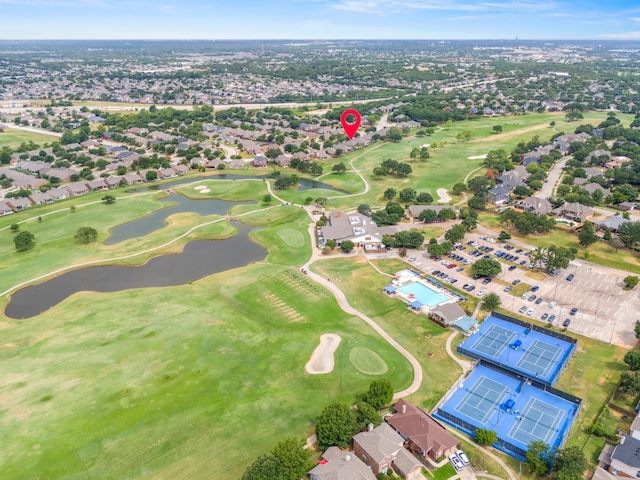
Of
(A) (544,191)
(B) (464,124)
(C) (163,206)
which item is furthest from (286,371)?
(B) (464,124)

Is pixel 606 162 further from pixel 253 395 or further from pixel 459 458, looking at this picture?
pixel 253 395

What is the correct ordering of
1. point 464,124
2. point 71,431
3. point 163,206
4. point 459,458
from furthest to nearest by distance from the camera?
point 464,124, point 163,206, point 71,431, point 459,458

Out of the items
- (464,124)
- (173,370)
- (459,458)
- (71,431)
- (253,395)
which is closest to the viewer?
(459,458)

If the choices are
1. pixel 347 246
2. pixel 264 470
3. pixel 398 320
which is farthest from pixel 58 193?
pixel 264 470

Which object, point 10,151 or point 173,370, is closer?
point 173,370

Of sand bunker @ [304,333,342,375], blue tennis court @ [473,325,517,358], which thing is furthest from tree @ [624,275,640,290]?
sand bunker @ [304,333,342,375]

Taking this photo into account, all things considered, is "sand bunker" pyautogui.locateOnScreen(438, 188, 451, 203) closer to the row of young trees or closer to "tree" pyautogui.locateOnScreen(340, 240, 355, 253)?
"tree" pyautogui.locateOnScreen(340, 240, 355, 253)

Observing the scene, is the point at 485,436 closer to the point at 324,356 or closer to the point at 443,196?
the point at 324,356
